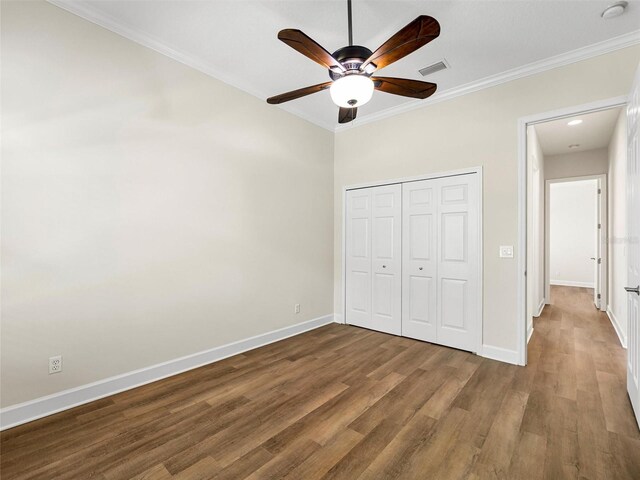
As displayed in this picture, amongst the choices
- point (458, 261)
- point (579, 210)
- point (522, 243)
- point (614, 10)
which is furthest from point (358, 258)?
point (579, 210)

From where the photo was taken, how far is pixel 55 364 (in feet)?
7.20

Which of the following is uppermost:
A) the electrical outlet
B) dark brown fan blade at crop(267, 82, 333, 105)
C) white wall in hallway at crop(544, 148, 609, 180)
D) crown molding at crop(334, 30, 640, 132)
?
crown molding at crop(334, 30, 640, 132)

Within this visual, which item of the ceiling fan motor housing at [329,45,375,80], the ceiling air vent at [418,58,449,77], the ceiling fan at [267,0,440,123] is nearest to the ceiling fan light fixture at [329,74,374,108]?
the ceiling fan at [267,0,440,123]

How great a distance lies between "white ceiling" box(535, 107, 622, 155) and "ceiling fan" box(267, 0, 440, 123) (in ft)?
9.42

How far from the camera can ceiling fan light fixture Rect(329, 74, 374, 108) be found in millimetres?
1878

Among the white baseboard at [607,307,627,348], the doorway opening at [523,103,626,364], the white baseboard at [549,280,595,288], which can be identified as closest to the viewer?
the white baseboard at [607,307,627,348]

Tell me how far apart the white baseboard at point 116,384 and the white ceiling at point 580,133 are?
179 inches

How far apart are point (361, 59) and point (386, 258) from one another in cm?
268

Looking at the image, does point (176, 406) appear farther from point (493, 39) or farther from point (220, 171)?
point (493, 39)

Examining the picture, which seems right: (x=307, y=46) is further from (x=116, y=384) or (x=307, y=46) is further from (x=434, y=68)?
(x=116, y=384)

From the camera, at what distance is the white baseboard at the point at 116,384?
2.05 m

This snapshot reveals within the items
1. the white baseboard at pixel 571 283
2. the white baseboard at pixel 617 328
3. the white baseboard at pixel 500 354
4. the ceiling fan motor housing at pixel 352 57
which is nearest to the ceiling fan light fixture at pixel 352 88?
the ceiling fan motor housing at pixel 352 57

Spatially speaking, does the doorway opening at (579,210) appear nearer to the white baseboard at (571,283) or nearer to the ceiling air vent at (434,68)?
the white baseboard at (571,283)

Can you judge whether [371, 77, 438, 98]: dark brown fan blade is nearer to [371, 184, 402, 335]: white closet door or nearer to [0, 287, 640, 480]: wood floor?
[371, 184, 402, 335]: white closet door
